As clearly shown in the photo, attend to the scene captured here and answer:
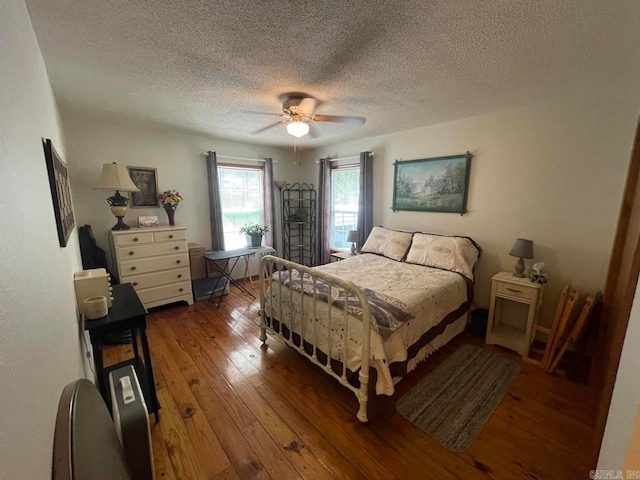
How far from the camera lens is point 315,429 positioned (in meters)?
1.62

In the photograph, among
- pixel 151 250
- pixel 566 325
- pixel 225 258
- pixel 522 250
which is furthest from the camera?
pixel 225 258

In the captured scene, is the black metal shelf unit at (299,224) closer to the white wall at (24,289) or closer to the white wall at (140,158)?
the white wall at (140,158)

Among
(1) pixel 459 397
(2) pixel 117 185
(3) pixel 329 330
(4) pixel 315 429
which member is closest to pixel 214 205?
(2) pixel 117 185

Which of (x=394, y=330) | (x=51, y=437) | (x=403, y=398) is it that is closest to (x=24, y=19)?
(x=51, y=437)

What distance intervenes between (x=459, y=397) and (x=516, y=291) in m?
1.13

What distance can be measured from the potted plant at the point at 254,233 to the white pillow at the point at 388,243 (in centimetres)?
168

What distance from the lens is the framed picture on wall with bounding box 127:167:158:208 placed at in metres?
3.23

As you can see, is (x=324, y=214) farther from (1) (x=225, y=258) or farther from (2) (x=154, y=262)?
(2) (x=154, y=262)

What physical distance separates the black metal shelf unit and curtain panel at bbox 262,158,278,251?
24 centimetres

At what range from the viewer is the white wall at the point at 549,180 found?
2.09 metres

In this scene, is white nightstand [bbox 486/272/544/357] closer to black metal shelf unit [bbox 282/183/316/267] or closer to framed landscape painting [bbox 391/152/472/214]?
framed landscape painting [bbox 391/152/472/214]

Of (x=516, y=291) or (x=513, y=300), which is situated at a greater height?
(x=516, y=291)

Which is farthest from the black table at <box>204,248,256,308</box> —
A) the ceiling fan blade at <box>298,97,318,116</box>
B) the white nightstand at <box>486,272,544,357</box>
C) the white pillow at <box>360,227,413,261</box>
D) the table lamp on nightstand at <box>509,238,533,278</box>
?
the table lamp on nightstand at <box>509,238,533,278</box>

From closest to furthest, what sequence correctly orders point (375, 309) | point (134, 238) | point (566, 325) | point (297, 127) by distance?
1. point (375, 309)
2. point (566, 325)
3. point (297, 127)
4. point (134, 238)
